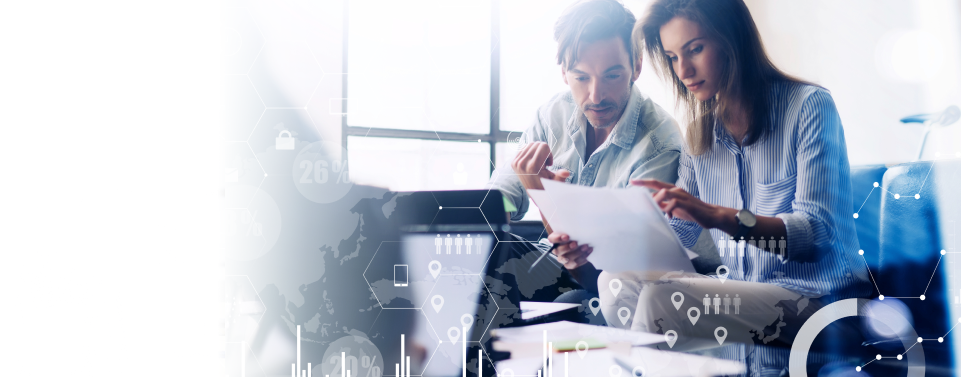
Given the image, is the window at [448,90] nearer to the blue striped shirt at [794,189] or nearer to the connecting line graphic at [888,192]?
the blue striped shirt at [794,189]

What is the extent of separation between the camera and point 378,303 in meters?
0.97

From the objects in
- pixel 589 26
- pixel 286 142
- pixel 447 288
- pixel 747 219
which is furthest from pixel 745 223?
pixel 286 142

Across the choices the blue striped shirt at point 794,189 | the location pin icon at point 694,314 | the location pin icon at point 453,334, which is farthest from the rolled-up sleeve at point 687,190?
the location pin icon at point 453,334

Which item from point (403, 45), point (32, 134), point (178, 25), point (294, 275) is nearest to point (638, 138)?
point (403, 45)

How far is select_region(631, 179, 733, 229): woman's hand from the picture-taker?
91 centimetres

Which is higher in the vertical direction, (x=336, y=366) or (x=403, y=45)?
(x=403, y=45)

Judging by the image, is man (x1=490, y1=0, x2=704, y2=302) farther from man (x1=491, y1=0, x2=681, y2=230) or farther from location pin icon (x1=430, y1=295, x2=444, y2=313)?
location pin icon (x1=430, y1=295, x2=444, y2=313)

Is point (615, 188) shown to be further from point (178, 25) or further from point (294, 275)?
point (178, 25)

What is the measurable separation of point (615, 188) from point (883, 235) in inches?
20.3

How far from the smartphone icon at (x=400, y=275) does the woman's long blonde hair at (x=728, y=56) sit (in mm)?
595

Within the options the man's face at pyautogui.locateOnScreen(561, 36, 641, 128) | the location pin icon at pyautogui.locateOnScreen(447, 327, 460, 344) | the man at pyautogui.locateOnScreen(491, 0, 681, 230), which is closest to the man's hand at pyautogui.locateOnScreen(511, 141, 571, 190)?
the man at pyautogui.locateOnScreen(491, 0, 681, 230)

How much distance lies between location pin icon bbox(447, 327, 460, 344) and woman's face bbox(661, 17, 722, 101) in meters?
0.64

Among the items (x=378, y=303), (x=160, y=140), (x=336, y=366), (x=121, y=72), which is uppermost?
(x=121, y=72)

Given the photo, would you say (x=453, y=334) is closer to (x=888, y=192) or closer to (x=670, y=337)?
(x=670, y=337)
